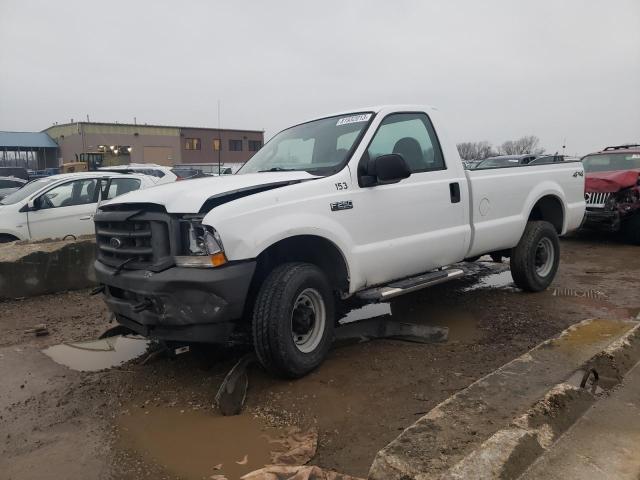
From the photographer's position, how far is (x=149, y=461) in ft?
9.14

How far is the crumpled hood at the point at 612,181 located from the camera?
9664 mm

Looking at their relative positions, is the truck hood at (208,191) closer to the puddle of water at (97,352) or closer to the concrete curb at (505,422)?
the puddle of water at (97,352)

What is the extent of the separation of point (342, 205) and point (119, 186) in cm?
620

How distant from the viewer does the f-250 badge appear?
3793mm

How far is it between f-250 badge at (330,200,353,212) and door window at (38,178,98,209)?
6.10 meters

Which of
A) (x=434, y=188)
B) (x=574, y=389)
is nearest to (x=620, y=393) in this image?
(x=574, y=389)

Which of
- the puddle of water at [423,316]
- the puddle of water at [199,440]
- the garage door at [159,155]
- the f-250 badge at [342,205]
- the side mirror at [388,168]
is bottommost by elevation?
the puddle of water at [199,440]

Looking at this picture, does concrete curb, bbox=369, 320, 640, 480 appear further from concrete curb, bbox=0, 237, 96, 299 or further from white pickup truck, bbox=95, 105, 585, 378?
concrete curb, bbox=0, 237, 96, 299

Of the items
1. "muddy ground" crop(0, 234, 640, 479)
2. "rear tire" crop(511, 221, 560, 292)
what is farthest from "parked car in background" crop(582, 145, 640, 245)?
"muddy ground" crop(0, 234, 640, 479)

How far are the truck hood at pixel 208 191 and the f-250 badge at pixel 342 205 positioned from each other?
28 centimetres

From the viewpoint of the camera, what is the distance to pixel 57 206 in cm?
814

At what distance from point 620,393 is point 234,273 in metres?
2.46

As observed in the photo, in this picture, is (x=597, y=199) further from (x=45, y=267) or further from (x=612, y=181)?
(x=45, y=267)

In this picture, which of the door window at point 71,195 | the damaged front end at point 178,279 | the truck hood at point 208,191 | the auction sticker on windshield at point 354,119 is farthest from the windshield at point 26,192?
the auction sticker on windshield at point 354,119
